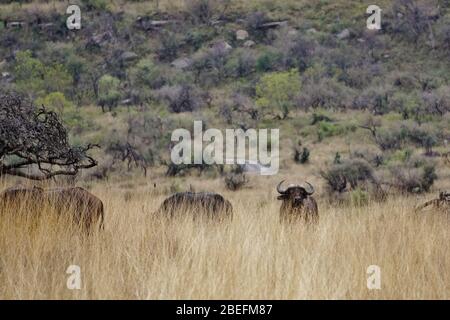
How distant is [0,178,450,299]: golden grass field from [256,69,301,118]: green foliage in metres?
27.6

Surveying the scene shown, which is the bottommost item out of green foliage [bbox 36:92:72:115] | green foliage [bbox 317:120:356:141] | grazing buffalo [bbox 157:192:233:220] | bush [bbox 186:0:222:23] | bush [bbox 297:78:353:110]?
grazing buffalo [bbox 157:192:233:220]

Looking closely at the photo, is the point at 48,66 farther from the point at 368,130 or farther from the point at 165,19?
the point at 368,130

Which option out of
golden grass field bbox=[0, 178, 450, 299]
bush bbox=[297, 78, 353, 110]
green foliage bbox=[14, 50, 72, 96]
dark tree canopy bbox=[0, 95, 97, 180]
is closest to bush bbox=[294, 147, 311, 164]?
bush bbox=[297, 78, 353, 110]

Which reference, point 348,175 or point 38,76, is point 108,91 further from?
point 348,175

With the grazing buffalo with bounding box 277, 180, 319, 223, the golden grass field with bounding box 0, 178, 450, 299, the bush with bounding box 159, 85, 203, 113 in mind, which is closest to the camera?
the golden grass field with bounding box 0, 178, 450, 299

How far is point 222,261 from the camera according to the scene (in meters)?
5.29

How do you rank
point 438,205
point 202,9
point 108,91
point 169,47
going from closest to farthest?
1. point 438,205
2. point 108,91
3. point 169,47
4. point 202,9

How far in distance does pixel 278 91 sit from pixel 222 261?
101ft

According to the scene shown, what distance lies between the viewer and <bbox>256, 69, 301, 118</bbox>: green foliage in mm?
34875

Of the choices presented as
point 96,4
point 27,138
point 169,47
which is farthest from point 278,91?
point 27,138

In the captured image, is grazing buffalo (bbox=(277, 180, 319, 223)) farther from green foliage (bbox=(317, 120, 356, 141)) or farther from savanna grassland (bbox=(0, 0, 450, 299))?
green foliage (bbox=(317, 120, 356, 141))

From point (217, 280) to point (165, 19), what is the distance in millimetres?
47855

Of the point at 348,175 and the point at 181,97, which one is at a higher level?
the point at 181,97
